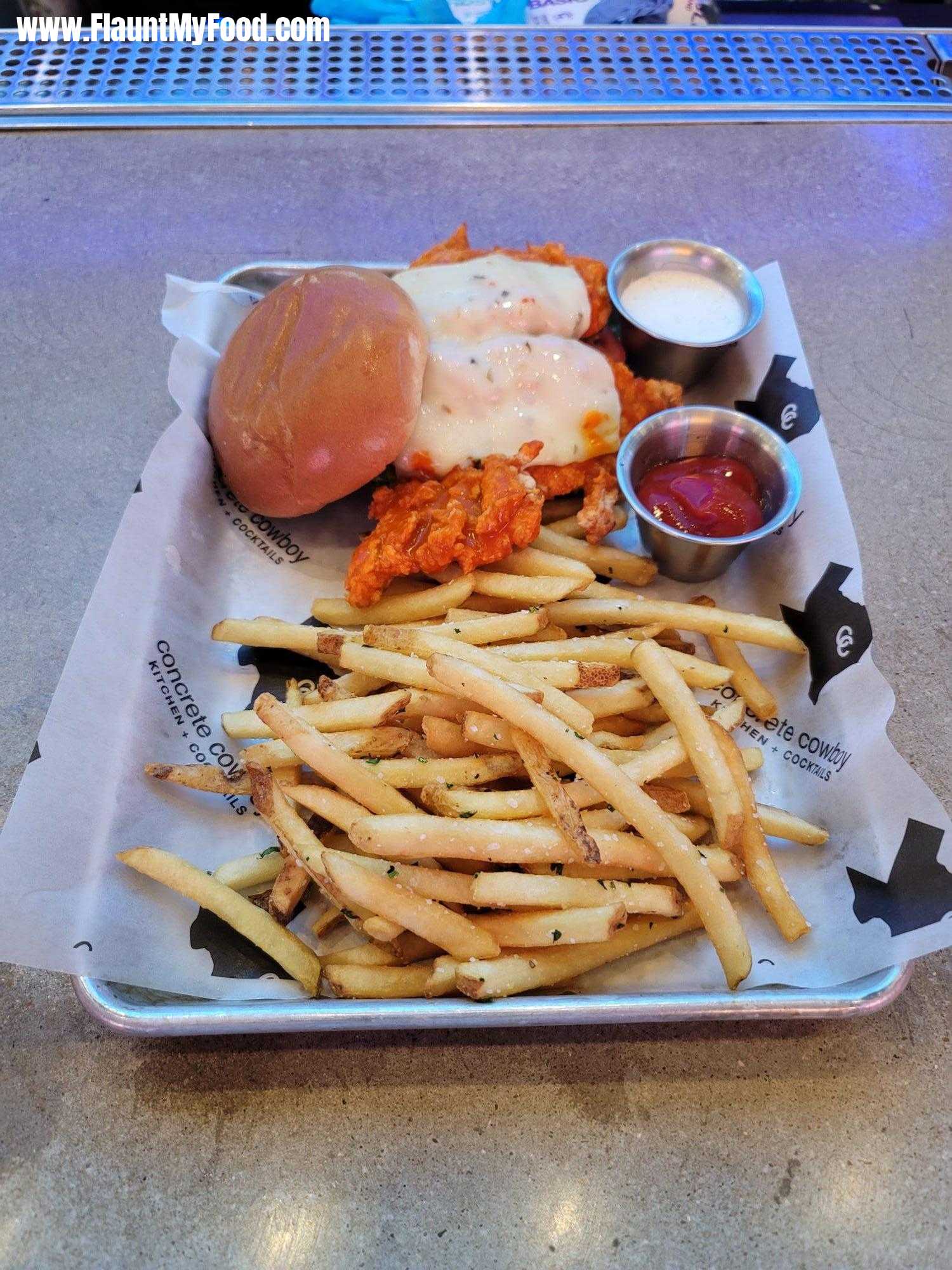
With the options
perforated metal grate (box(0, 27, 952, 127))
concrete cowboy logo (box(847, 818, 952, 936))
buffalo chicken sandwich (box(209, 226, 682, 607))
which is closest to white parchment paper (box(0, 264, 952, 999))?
concrete cowboy logo (box(847, 818, 952, 936))

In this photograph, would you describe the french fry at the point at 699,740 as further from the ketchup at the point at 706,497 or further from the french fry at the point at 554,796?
the ketchup at the point at 706,497

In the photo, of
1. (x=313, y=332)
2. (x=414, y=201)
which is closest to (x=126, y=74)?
(x=414, y=201)

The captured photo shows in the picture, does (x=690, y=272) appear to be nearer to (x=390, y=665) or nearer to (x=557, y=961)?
(x=390, y=665)

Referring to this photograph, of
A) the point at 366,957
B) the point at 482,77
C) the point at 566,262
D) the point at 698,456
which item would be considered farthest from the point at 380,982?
the point at 482,77

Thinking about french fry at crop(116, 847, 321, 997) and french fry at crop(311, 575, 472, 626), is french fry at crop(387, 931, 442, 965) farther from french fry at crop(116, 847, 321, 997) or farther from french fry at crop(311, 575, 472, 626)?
french fry at crop(311, 575, 472, 626)

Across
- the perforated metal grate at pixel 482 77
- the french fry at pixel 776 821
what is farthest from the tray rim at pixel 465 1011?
the perforated metal grate at pixel 482 77

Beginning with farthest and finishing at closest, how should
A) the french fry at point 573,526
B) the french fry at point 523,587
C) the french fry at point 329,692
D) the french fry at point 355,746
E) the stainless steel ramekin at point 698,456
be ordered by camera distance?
the french fry at point 573,526 < the stainless steel ramekin at point 698,456 < the french fry at point 523,587 < the french fry at point 329,692 < the french fry at point 355,746
